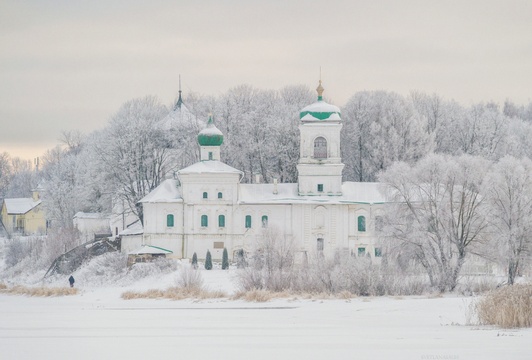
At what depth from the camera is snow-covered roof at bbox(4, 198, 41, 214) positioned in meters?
71.2

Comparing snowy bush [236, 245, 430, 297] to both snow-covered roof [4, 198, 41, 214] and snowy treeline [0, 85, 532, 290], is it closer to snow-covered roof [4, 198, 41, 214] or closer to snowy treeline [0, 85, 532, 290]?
snowy treeline [0, 85, 532, 290]

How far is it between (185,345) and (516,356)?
6.30 meters

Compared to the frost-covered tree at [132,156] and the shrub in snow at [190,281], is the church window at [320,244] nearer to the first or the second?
the frost-covered tree at [132,156]

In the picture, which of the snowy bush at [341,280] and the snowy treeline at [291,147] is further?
the snowy treeline at [291,147]

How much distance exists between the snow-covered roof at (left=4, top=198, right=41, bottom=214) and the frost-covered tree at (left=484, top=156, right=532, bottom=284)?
4395cm

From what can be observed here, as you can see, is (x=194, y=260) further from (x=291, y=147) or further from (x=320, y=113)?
(x=291, y=147)

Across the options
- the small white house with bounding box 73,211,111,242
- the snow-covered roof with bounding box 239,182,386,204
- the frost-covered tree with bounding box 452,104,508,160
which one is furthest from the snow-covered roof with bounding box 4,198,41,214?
the frost-covered tree with bounding box 452,104,508,160

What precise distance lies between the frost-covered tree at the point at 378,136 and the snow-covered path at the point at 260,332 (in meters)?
24.2

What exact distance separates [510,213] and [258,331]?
635 inches

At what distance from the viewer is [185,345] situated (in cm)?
1906

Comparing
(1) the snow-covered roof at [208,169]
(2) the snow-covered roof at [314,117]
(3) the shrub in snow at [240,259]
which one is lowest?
(3) the shrub in snow at [240,259]

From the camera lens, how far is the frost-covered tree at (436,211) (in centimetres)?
3478

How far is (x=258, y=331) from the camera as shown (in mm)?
21375

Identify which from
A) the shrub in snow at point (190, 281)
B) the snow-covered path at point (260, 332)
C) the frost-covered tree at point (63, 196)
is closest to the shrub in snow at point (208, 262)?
the shrub in snow at point (190, 281)
